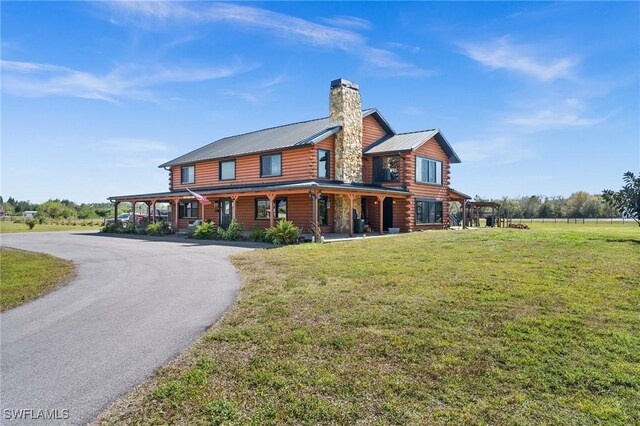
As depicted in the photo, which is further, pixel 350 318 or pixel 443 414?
pixel 350 318

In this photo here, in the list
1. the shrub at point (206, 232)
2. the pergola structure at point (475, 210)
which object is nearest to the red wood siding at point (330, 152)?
the shrub at point (206, 232)

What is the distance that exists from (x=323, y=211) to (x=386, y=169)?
559cm

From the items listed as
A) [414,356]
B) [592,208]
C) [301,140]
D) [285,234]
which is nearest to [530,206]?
[592,208]

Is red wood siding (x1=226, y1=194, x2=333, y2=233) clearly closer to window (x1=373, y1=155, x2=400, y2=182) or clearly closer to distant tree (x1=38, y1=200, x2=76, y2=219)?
window (x1=373, y1=155, x2=400, y2=182)

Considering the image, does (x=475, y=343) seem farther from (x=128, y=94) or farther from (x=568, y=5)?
(x=128, y=94)

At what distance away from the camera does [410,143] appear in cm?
2528

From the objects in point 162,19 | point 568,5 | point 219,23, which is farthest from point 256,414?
point 568,5

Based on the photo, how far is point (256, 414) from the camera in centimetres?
343

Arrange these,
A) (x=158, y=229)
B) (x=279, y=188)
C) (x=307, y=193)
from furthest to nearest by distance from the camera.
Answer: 1. (x=158, y=229)
2. (x=307, y=193)
3. (x=279, y=188)

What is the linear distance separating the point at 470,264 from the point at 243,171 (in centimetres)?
1892

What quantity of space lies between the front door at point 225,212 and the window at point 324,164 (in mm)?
7595

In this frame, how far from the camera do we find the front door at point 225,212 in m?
27.2

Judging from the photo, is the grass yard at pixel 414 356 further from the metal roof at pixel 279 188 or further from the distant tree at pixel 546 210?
the distant tree at pixel 546 210

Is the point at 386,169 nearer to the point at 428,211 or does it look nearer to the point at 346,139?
the point at 346,139
